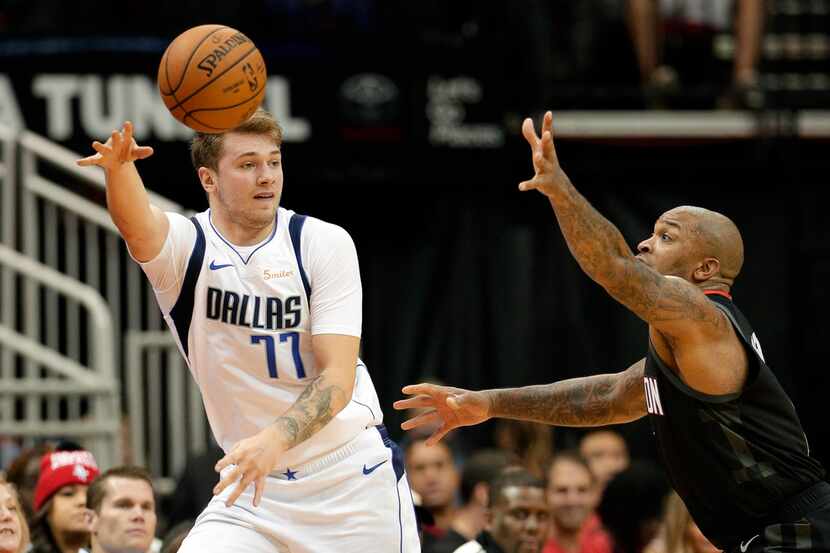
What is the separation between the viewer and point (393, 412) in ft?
43.9

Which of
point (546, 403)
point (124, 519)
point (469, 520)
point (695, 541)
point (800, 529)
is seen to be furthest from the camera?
point (469, 520)

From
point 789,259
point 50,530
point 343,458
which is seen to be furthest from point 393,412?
point 343,458

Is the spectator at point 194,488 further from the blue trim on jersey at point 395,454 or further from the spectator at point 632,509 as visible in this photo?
the blue trim on jersey at point 395,454

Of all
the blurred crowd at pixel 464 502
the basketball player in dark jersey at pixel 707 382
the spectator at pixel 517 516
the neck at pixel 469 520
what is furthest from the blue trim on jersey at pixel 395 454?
the neck at pixel 469 520

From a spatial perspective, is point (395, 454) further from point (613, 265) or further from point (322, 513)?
point (613, 265)

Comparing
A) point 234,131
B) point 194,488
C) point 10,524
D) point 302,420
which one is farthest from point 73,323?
point 302,420

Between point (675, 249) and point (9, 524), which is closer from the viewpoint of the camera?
point (675, 249)

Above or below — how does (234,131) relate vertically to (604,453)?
above

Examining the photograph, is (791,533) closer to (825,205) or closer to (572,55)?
(825,205)

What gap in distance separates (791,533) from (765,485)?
209 mm

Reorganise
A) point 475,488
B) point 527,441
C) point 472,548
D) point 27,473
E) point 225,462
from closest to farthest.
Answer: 1. point 225,462
2. point 472,548
3. point 27,473
4. point 475,488
5. point 527,441

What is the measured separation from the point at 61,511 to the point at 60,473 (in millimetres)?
216

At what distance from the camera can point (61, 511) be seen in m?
9.16

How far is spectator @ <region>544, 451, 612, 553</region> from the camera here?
10703 millimetres
